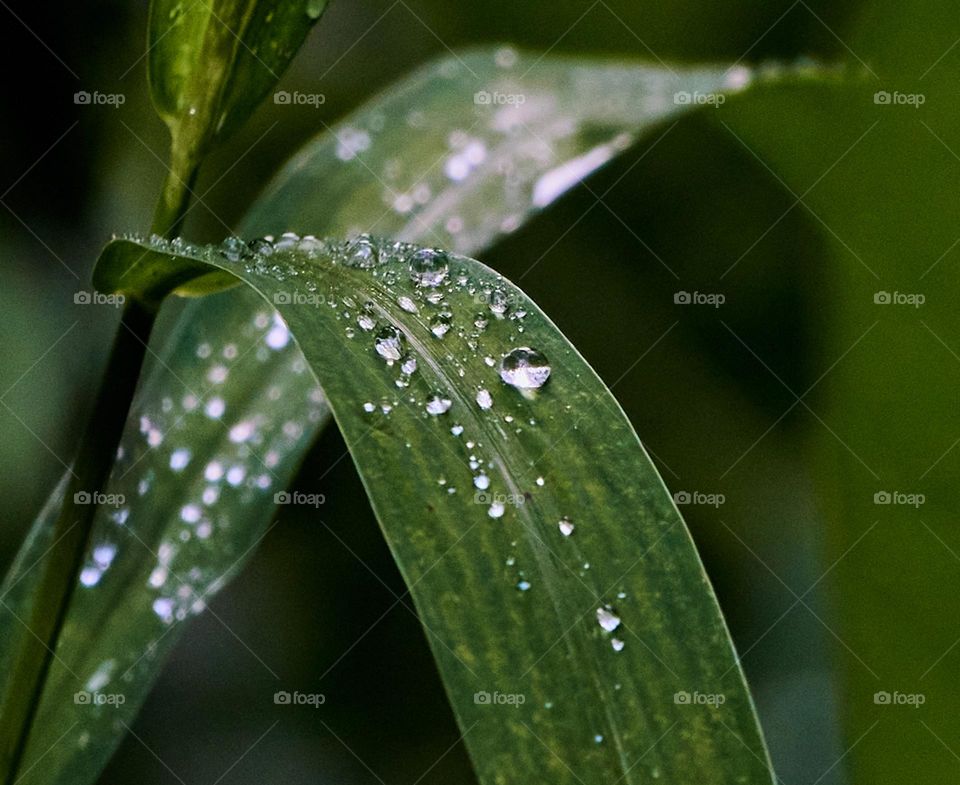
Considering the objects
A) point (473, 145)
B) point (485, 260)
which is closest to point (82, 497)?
point (473, 145)

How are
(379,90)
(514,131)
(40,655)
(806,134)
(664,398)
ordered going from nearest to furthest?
(40,655) → (514,131) → (806,134) → (664,398) → (379,90)

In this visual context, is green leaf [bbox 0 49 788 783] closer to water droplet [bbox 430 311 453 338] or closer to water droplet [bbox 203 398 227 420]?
water droplet [bbox 203 398 227 420]

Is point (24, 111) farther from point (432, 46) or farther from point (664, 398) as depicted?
point (664, 398)

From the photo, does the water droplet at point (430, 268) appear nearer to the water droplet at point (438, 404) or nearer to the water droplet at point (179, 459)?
the water droplet at point (438, 404)

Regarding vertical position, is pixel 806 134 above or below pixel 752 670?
above

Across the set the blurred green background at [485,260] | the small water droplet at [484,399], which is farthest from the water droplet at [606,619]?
the blurred green background at [485,260]

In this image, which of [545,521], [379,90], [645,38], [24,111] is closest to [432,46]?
[379,90]

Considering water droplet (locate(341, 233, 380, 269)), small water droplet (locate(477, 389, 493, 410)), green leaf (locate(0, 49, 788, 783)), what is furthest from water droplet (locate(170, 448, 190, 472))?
small water droplet (locate(477, 389, 493, 410))

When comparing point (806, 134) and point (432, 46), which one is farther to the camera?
point (432, 46)
